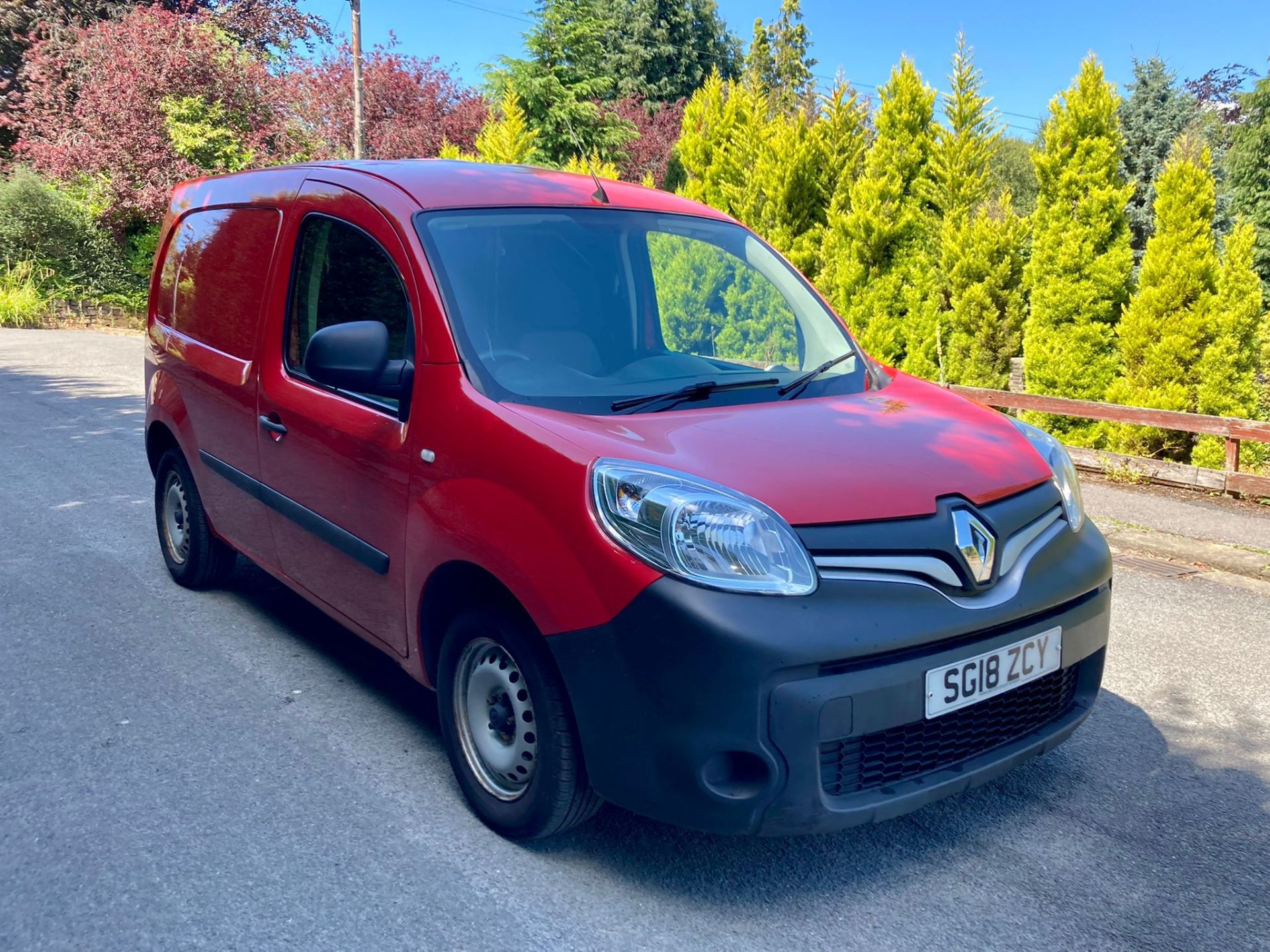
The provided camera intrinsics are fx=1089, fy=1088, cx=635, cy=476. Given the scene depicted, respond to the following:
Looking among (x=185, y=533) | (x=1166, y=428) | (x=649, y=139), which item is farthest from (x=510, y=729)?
(x=649, y=139)

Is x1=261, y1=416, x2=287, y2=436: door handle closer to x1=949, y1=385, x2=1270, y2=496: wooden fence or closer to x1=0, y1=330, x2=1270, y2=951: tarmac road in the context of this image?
x1=0, y1=330, x2=1270, y2=951: tarmac road

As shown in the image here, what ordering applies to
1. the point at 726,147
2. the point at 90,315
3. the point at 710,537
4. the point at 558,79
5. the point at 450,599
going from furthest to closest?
the point at 558,79 < the point at 90,315 < the point at 726,147 < the point at 450,599 < the point at 710,537

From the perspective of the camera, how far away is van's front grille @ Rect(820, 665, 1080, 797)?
2586 mm

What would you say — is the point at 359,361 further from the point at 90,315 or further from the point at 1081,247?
the point at 90,315

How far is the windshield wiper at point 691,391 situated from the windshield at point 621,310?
10 mm

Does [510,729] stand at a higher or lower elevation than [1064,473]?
lower

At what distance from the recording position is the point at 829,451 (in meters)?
2.85

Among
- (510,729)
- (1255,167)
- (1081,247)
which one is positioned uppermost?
(1255,167)

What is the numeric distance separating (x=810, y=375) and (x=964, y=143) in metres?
9.36

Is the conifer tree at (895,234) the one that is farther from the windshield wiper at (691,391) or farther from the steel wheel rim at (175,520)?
the windshield wiper at (691,391)

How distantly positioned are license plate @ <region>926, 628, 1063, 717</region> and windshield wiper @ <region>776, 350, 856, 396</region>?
105 cm

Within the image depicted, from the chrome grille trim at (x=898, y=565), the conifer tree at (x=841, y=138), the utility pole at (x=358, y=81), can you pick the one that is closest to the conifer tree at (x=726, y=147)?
the conifer tree at (x=841, y=138)

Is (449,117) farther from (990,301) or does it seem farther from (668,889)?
(668,889)

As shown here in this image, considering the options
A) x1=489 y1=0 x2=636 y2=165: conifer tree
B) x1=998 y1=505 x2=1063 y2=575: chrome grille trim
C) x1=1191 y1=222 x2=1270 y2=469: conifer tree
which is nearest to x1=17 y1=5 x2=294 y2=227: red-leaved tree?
x1=489 y1=0 x2=636 y2=165: conifer tree
